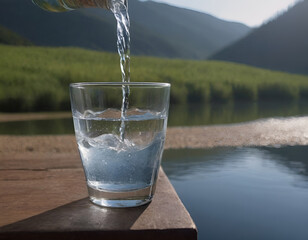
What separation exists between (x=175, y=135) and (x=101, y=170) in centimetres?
232

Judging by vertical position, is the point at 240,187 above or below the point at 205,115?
above

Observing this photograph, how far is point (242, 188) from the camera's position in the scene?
4.51ft

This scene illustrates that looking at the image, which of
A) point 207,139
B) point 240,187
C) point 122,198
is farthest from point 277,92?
point 122,198

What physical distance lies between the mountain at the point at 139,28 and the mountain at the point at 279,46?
0.67 feet

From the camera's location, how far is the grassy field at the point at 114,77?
3.32 m

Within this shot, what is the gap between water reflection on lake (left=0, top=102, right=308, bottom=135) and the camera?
2779mm

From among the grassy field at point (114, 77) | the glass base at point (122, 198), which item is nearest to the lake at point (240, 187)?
the grassy field at point (114, 77)

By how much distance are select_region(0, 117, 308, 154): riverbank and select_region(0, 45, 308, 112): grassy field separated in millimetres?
834

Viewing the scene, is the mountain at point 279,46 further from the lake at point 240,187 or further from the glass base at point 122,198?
the glass base at point 122,198

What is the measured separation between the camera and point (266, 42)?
6.12 metres

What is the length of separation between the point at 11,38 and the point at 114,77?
4.00 ft

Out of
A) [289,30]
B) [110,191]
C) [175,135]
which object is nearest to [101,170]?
[110,191]

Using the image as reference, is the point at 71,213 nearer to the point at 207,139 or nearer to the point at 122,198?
the point at 122,198

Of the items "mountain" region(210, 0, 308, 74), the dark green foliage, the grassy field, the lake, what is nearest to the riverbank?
the lake
